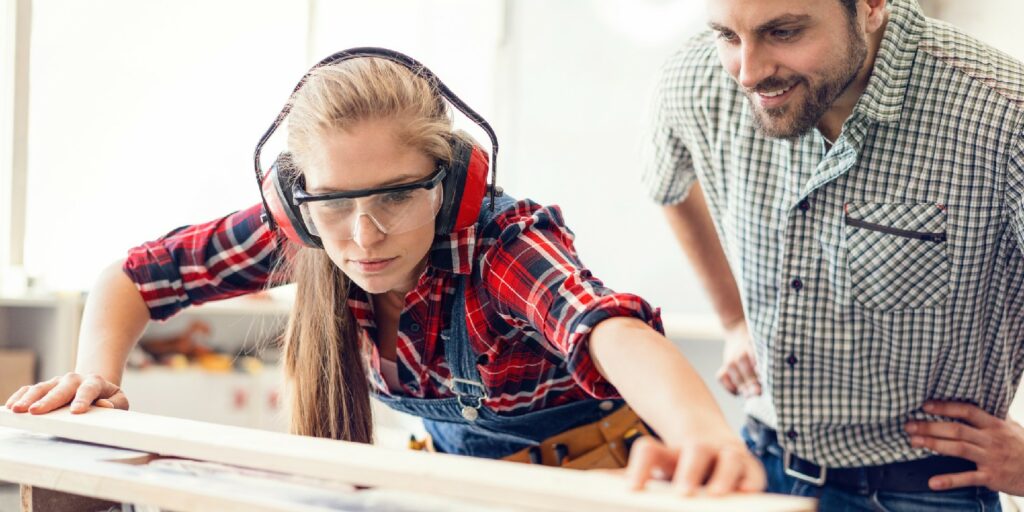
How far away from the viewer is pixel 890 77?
1.65 m

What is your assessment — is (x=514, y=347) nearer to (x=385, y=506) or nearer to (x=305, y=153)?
(x=305, y=153)

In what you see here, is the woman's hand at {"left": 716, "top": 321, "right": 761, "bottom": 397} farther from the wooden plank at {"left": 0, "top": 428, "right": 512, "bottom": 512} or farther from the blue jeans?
the wooden plank at {"left": 0, "top": 428, "right": 512, "bottom": 512}

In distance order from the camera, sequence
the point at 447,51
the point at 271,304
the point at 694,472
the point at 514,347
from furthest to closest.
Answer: the point at 447,51 → the point at 271,304 → the point at 514,347 → the point at 694,472

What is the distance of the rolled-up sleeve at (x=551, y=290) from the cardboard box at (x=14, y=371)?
10.1ft

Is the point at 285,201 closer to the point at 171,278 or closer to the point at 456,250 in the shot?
the point at 456,250

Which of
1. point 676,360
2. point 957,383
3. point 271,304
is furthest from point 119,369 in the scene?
point 271,304

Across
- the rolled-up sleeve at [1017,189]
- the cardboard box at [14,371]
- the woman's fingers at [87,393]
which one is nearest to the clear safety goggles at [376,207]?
the woman's fingers at [87,393]

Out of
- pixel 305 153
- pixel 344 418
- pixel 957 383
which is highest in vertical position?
pixel 305 153

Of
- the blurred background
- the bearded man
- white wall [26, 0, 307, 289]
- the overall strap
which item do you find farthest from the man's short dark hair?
white wall [26, 0, 307, 289]

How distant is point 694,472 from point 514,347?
2.00 ft

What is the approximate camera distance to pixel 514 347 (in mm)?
1565

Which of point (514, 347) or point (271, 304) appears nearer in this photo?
point (514, 347)

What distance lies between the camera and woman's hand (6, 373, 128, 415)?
4.57ft

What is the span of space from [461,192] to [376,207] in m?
0.13
